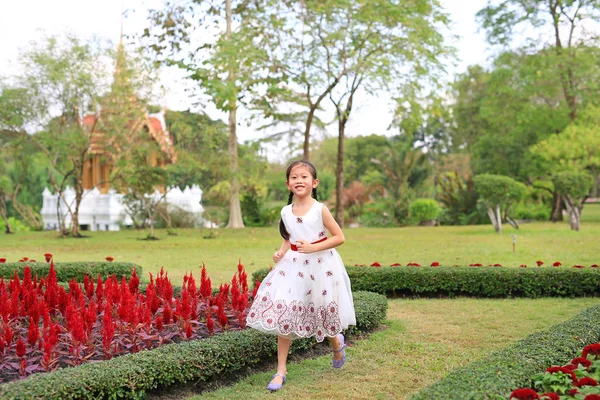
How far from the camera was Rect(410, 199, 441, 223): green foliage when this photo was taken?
27.0m

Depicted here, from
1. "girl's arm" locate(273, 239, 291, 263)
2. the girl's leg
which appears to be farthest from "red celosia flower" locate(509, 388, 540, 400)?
"girl's arm" locate(273, 239, 291, 263)

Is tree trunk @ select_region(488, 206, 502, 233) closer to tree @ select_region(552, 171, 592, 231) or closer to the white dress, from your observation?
tree @ select_region(552, 171, 592, 231)

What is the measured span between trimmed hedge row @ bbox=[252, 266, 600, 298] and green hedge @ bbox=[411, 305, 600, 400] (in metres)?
3.46

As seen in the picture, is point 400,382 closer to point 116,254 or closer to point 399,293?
point 399,293

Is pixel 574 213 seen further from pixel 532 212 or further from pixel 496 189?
pixel 532 212

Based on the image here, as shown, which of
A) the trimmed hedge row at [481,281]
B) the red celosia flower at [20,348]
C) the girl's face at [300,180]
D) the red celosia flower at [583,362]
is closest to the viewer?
the red celosia flower at [583,362]

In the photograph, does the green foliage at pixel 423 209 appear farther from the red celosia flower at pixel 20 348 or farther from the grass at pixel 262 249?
the red celosia flower at pixel 20 348

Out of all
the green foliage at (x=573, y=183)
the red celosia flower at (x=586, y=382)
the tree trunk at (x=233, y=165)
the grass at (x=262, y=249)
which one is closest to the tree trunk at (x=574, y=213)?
the green foliage at (x=573, y=183)

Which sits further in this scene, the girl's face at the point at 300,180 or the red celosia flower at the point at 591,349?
the girl's face at the point at 300,180

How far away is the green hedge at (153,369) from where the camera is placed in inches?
141

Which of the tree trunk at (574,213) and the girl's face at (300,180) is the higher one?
the girl's face at (300,180)

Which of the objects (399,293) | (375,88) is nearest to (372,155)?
(375,88)

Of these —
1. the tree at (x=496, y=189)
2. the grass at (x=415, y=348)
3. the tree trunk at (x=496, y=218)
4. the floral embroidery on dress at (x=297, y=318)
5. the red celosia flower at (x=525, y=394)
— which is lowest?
the grass at (x=415, y=348)

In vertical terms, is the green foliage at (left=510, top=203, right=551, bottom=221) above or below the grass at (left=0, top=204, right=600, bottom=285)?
above
